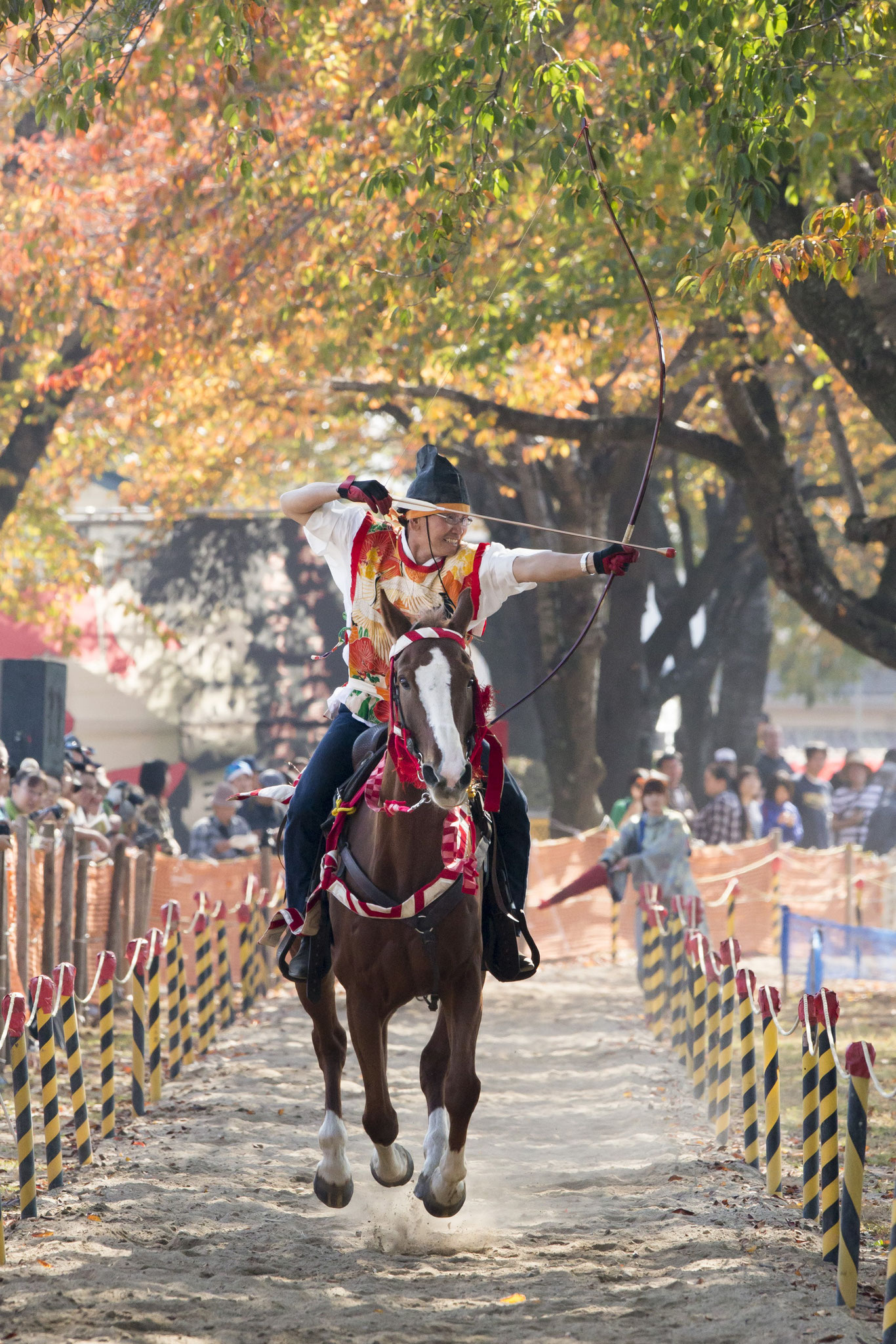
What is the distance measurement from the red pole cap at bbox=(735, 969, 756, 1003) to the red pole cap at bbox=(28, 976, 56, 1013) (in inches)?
143

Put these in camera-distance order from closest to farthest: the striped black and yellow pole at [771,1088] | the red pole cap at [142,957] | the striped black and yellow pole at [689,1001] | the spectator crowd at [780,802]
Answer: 1. the striped black and yellow pole at [771,1088]
2. the red pole cap at [142,957]
3. the striped black and yellow pole at [689,1001]
4. the spectator crowd at [780,802]

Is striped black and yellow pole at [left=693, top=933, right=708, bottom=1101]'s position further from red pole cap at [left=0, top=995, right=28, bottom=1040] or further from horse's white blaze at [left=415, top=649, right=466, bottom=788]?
horse's white blaze at [left=415, top=649, right=466, bottom=788]

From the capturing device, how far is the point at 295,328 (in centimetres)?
1762

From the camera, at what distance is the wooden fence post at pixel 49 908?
11.6 m

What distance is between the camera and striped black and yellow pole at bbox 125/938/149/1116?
9.27m

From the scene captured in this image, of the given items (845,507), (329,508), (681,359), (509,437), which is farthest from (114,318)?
(845,507)

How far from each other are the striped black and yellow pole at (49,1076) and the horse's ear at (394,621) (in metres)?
2.61

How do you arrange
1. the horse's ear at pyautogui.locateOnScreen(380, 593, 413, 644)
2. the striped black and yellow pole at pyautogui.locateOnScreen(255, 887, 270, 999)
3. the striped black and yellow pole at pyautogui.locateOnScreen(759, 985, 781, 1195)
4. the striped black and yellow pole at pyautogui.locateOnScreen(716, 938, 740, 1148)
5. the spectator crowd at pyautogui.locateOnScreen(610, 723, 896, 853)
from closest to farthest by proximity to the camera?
the horse's ear at pyautogui.locateOnScreen(380, 593, 413, 644) → the striped black and yellow pole at pyautogui.locateOnScreen(759, 985, 781, 1195) → the striped black and yellow pole at pyautogui.locateOnScreen(716, 938, 740, 1148) → the striped black and yellow pole at pyautogui.locateOnScreen(255, 887, 270, 999) → the spectator crowd at pyautogui.locateOnScreen(610, 723, 896, 853)

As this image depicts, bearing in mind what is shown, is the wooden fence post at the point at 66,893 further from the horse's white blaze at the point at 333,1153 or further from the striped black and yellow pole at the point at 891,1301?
the striped black and yellow pole at the point at 891,1301

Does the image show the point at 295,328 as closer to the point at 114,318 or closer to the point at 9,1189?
the point at 114,318

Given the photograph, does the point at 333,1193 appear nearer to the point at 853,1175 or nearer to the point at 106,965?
the point at 853,1175

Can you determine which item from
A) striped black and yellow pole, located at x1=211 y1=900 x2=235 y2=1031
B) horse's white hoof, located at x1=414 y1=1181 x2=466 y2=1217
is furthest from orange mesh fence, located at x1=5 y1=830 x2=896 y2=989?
horse's white hoof, located at x1=414 y1=1181 x2=466 y2=1217

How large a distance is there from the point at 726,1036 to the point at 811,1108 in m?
2.28

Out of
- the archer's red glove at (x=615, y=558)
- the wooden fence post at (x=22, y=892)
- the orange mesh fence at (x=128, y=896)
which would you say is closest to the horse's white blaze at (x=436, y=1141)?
the archer's red glove at (x=615, y=558)
